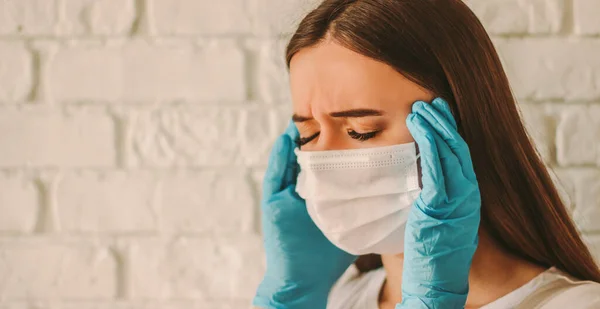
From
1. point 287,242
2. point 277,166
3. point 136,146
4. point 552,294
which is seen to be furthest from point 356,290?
point 136,146

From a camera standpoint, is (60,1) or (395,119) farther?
(60,1)

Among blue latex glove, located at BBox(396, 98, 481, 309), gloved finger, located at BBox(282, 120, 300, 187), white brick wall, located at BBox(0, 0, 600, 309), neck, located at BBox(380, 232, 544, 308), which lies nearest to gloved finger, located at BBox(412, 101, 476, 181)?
blue latex glove, located at BBox(396, 98, 481, 309)

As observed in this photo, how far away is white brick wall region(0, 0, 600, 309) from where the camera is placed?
127cm

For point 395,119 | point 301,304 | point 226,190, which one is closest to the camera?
point 395,119

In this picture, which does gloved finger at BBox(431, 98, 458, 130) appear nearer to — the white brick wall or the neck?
the neck

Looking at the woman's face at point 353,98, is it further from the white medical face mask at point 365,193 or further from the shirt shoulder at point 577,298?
the shirt shoulder at point 577,298

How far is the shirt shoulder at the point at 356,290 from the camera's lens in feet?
3.85

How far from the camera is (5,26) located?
1302 mm

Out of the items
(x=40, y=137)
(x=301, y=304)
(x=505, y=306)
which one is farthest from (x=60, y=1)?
(x=505, y=306)

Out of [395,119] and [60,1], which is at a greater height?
[60,1]

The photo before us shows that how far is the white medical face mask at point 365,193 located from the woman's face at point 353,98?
0.02 metres

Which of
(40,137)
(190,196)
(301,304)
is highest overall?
(40,137)

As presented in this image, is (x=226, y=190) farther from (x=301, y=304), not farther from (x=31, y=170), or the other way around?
(x=31, y=170)

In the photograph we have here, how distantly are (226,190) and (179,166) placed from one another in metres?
0.11
